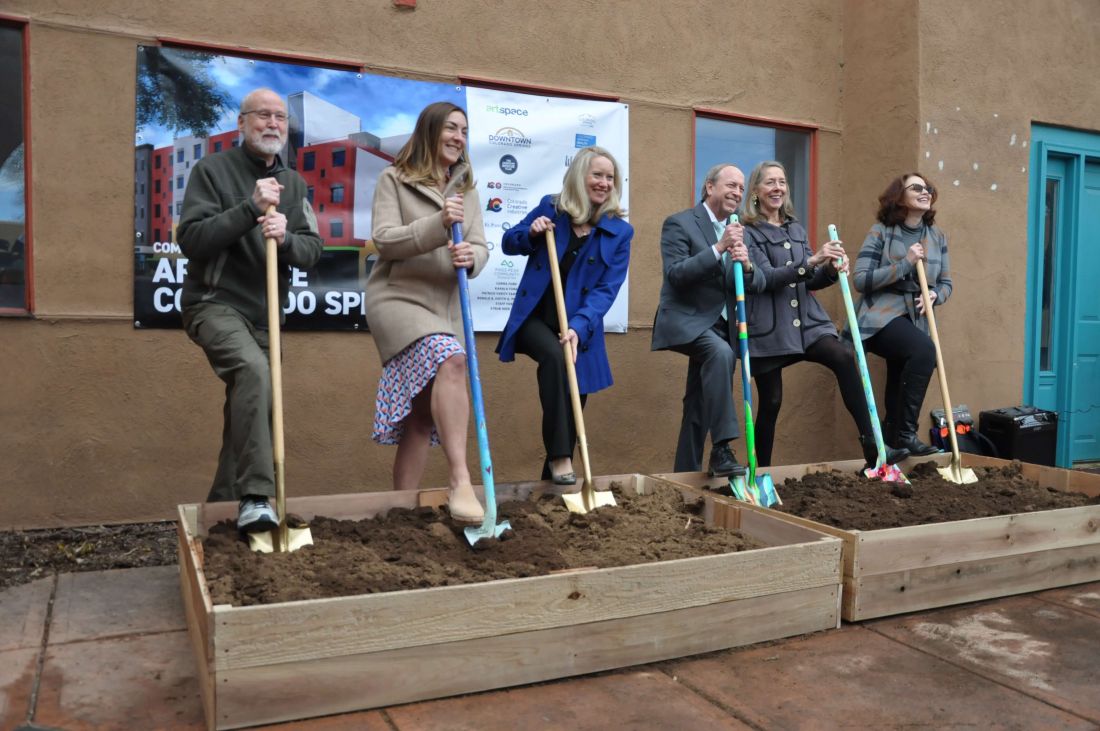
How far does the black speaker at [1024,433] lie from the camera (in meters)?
6.21

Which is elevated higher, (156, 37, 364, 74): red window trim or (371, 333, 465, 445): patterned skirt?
(156, 37, 364, 74): red window trim

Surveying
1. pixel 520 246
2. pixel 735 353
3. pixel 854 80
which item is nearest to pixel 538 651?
pixel 520 246

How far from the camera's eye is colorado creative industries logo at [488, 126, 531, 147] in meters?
5.42

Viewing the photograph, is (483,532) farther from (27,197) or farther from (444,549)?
(27,197)

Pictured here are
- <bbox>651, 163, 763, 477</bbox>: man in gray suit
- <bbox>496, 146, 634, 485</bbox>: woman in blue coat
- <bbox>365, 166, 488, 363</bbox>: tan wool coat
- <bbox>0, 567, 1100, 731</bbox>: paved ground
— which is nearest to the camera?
<bbox>0, 567, 1100, 731</bbox>: paved ground

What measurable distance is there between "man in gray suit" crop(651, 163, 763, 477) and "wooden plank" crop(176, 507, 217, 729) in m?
2.29

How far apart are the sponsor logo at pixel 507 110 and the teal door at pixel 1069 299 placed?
4051 mm

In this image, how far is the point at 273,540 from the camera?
10.3 feet

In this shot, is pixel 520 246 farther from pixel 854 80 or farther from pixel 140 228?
pixel 854 80

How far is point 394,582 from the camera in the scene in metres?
2.81

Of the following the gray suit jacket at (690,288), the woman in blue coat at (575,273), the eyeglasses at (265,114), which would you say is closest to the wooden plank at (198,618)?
the eyeglasses at (265,114)

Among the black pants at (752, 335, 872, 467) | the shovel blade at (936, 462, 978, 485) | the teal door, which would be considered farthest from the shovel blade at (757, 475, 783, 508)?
the teal door

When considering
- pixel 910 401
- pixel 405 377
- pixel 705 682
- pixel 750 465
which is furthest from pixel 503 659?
pixel 910 401

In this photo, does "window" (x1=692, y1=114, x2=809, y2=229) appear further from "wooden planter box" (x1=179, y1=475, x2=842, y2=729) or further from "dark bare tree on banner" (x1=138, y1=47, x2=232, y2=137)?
"wooden planter box" (x1=179, y1=475, x2=842, y2=729)
